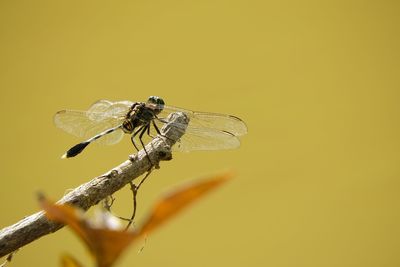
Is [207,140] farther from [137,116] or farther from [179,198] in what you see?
[179,198]

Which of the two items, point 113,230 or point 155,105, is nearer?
point 113,230

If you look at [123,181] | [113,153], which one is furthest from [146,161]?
[113,153]

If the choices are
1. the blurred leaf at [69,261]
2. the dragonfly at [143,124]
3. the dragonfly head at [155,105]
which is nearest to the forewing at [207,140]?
the dragonfly at [143,124]

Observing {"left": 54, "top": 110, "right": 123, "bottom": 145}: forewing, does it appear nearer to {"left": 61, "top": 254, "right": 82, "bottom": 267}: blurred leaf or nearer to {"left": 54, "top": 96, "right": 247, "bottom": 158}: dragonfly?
{"left": 54, "top": 96, "right": 247, "bottom": 158}: dragonfly

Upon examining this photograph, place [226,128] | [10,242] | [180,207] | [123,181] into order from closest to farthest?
[180,207]
[10,242]
[123,181]
[226,128]

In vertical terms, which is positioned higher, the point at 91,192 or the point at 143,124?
the point at 143,124

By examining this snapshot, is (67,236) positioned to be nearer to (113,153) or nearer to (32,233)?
(113,153)

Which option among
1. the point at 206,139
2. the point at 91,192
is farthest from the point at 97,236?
the point at 206,139

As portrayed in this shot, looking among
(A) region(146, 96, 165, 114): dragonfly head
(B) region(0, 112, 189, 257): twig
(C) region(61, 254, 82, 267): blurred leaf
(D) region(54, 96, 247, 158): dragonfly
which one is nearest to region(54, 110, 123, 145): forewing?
(D) region(54, 96, 247, 158): dragonfly
